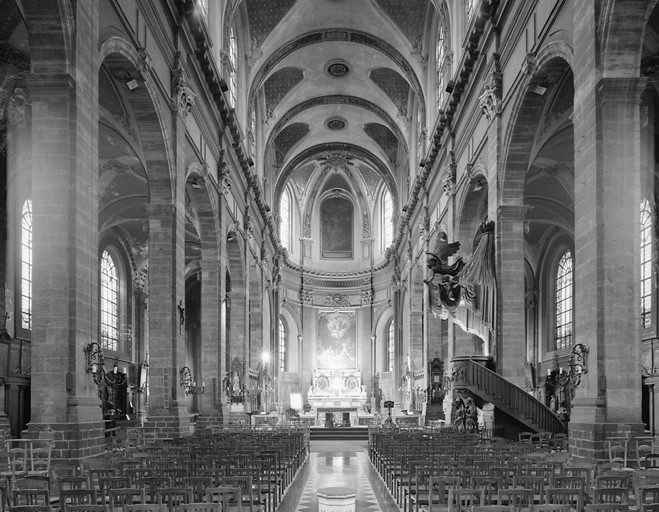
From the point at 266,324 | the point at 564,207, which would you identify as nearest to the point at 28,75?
the point at 564,207

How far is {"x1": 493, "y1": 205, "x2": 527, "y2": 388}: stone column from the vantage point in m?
19.9

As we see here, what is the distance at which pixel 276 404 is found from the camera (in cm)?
4488

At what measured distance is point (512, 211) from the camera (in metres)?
Result: 20.0

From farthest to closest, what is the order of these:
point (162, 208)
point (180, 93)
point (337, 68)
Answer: point (337, 68) → point (180, 93) → point (162, 208)

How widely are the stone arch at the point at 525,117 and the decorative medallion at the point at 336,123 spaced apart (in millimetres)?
26992

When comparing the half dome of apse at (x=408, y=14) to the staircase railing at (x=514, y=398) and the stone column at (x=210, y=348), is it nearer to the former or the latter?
the stone column at (x=210, y=348)

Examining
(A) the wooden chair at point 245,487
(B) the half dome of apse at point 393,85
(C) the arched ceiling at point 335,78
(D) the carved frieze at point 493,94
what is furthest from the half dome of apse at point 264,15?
(A) the wooden chair at point 245,487

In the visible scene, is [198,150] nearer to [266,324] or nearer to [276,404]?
[266,324]

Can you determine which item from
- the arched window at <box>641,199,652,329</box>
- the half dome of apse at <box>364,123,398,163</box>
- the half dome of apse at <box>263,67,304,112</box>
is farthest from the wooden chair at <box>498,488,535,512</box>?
the half dome of apse at <box>364,123,398,163</box>

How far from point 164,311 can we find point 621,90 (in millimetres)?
12286

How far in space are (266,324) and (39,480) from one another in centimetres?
3412

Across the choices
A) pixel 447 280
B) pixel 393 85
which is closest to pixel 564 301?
pixel 447 280

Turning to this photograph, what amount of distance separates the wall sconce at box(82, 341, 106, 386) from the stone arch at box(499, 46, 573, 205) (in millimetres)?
10600

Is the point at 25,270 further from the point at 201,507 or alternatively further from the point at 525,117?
the point at 201,507
